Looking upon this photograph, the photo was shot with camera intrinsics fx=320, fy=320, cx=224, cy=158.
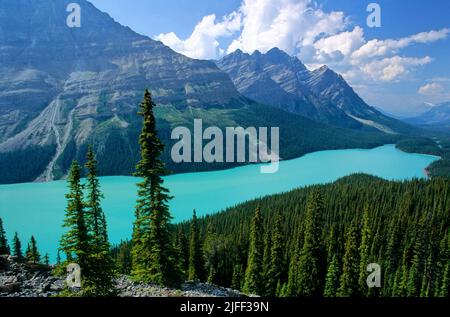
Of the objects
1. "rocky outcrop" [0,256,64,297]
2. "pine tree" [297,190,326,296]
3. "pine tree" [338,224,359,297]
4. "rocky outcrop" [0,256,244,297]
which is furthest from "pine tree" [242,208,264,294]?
"rocky outcrop" [0,256,64,297]

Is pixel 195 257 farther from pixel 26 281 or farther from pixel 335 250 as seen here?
pixel 26 281

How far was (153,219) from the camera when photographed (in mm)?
20359

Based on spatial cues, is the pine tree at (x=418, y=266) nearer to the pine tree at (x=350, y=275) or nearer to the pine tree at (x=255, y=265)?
the pine tree at (x=350, y=275)

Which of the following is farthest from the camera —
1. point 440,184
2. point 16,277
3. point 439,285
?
point 440,184

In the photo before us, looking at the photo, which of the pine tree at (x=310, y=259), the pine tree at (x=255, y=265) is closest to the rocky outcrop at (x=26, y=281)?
the pine tree at (x=255, y=265)

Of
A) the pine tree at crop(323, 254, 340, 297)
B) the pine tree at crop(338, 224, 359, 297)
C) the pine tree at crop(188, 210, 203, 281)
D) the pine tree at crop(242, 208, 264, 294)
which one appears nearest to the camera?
the pine tree at crop(338, 224, 359, 297)

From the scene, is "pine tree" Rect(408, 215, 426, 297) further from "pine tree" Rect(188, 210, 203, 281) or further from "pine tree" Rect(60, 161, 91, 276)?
"pine tree" Rect(60, 161, 91, 276)

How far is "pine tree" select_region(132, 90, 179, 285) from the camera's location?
20109 millimetres

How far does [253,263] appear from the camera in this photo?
136ft
